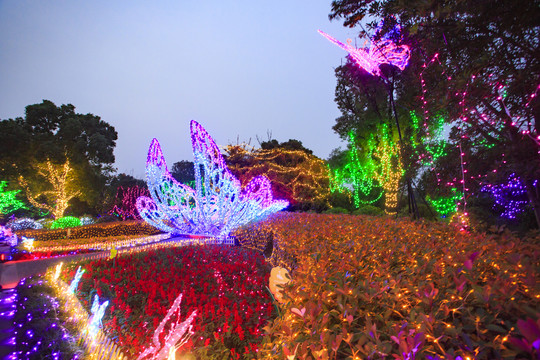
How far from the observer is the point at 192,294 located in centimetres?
541

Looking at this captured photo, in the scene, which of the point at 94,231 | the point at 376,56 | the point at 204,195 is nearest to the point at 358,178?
the point at 204,195

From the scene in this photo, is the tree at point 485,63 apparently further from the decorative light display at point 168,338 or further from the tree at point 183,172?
the tree at point 183,172

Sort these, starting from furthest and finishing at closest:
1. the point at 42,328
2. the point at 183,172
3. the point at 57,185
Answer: the point at 183,172 → the point at 57,185 → the point at 42,328

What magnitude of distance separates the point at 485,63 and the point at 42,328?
7.73 metres

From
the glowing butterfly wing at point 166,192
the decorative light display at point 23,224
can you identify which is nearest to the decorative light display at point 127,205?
the decorative light display at point 23,224

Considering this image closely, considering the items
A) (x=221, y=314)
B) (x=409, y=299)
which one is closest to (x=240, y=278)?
(x=221, y=314)

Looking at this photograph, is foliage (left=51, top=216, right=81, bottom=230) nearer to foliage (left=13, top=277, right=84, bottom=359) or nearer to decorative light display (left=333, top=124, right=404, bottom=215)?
foliage (left=13, top=277, right=84, bottom=359)

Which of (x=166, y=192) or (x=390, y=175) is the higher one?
(x=390, y=175)

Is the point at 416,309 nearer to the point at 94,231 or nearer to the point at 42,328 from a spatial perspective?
the point at 42,328

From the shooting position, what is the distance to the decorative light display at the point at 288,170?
2222cm

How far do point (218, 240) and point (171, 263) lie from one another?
433 centimetres

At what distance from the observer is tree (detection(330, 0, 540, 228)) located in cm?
359

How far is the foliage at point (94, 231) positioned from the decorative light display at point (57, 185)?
16.0ft

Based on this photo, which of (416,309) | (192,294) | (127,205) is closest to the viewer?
(416,309)
